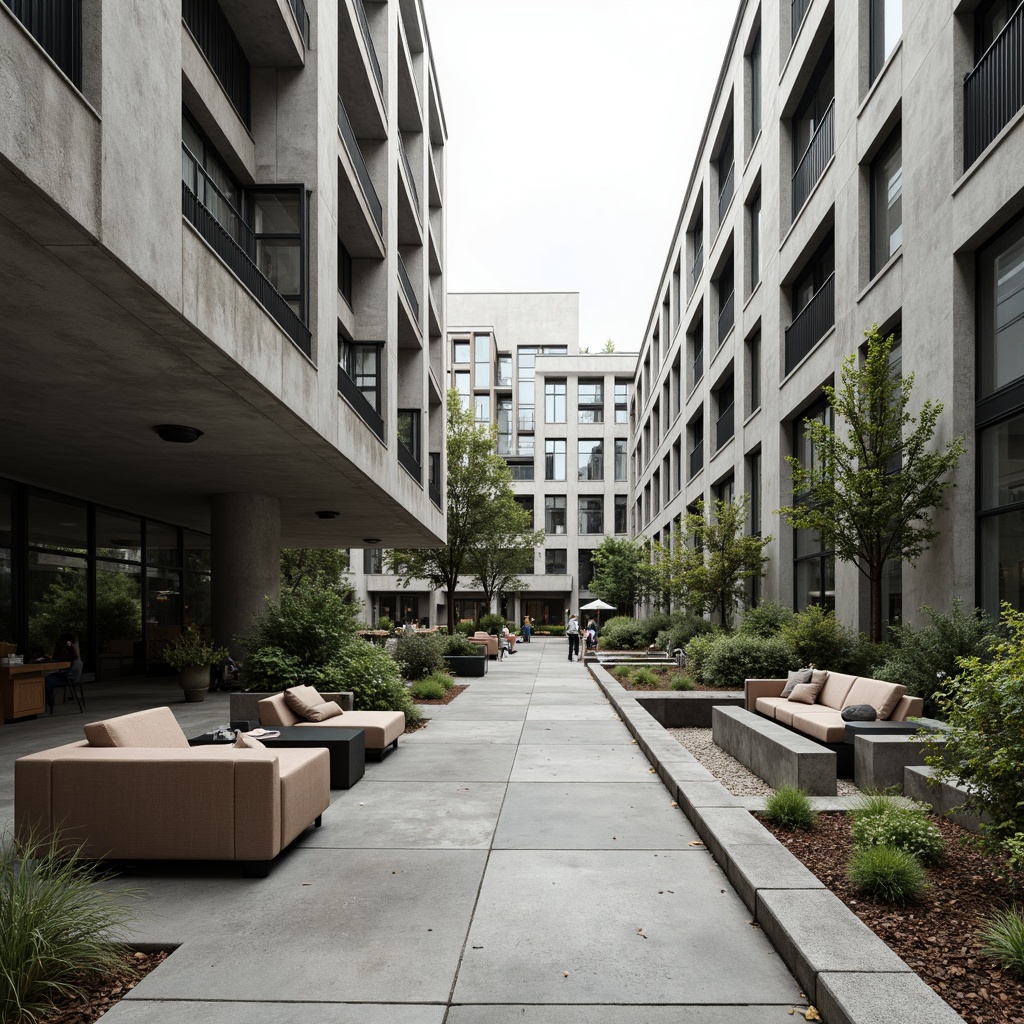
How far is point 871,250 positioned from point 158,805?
573 inches

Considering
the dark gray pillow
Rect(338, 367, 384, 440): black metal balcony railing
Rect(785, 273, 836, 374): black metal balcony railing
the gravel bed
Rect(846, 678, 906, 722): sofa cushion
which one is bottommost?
the gravel bed

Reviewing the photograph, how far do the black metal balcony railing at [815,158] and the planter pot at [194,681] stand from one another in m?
16.1

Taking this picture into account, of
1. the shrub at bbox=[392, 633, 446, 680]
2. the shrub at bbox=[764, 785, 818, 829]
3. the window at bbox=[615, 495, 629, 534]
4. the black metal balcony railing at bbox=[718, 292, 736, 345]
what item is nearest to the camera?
the shrub at bbox=[764, 785, 818, 829]

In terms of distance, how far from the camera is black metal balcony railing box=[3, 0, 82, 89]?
21.1 ft

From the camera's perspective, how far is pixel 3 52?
549cm

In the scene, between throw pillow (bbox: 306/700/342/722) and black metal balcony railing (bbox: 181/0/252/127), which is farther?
black metal balcony railing (bbox: 181/0/252/127)

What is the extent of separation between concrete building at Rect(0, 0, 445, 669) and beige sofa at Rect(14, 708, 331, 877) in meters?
3.97

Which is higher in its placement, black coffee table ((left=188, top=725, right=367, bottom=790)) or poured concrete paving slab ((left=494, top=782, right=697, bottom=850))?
black coffee table ((left=188, top=725, right=367, bottom=790))

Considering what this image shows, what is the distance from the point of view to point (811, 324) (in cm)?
1809

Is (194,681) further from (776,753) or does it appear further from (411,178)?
(411,178)

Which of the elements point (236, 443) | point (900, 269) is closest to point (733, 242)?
point (900, 269)

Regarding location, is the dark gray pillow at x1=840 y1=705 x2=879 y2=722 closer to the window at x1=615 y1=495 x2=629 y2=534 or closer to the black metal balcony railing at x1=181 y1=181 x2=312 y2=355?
the black metal balcony railing at x1=181 y1=181 x2=312 y2=355

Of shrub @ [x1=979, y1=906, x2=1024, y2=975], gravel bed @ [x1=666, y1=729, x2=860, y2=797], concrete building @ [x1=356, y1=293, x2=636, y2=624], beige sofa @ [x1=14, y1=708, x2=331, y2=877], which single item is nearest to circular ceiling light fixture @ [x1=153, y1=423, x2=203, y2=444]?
beige sofa @ [x1=14, y1=708, x2=331, y2=877]

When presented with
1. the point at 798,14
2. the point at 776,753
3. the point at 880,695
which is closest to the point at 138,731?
the point at 776,753
